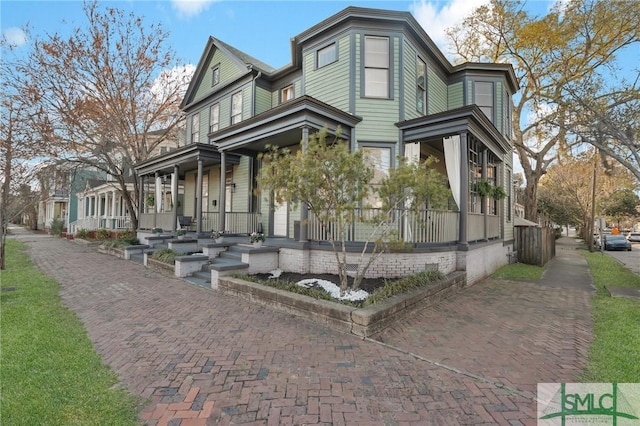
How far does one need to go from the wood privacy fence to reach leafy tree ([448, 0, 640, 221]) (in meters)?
4.21

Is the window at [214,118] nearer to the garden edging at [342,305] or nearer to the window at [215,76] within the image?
the window at [215,76]

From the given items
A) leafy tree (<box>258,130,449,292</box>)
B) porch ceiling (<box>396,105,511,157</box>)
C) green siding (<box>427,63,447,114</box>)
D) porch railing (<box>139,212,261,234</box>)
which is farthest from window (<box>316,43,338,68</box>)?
porch railing (<box>139,212,261,234</box>)

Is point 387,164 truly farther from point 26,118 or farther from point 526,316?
point 26,118

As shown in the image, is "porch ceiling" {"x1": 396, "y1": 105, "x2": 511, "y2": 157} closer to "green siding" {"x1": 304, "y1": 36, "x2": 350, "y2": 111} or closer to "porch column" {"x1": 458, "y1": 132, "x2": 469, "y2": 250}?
"porch column" {"x1": 458, "y1": 132, "x2": 469, "y2": 250}

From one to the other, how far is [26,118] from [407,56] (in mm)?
17407

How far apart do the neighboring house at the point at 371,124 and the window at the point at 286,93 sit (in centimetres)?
6

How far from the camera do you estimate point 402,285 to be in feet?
21.0

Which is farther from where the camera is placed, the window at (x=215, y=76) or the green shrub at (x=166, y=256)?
the window at (x=215, y=76)

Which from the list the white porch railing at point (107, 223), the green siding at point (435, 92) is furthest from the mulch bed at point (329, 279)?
the white porch railing at point (107, 223)

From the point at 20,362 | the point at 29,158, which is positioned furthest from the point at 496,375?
the point at 29,158

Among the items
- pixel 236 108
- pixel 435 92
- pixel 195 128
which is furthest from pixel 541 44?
pixel 195 128

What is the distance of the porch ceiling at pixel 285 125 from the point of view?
846cm

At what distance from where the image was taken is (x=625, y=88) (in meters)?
9.09

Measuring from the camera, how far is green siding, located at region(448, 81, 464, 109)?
512 inches
